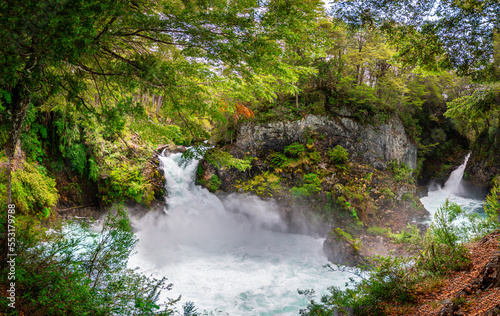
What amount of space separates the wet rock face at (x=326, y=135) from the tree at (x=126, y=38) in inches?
341

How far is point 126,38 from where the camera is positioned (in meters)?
3.75

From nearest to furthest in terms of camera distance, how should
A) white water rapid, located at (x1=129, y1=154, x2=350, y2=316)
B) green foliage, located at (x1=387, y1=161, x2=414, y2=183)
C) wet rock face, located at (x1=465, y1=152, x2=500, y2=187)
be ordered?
white water rapid, located at (x1=129, y1=154, x2=350, y2=316) → green foliage, located at (x1=387, y1=161, x2=414, y2=183) → wet rock face, located at (x1=465, y1=152, x2=500, y2=187)

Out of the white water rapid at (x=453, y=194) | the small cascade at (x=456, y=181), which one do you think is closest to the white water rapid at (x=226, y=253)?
the white water rapid at (x=453, y=194)

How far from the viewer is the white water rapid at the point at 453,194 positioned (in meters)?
14.8

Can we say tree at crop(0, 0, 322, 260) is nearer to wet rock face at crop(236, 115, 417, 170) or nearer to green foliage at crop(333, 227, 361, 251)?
green foliage at crop(333, 227, 361, 251)

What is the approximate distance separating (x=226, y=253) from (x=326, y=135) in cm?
783

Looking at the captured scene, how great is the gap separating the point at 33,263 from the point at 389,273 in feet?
18.6

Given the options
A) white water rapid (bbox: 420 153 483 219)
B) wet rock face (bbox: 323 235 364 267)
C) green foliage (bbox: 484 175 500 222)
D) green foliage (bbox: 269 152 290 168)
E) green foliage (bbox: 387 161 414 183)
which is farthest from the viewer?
white water rapid (bbox: 420 153 483 219)

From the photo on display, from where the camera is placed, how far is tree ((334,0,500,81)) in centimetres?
361

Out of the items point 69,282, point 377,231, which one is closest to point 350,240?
point 377,231

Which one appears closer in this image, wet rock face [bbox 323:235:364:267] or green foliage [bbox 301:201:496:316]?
green foliage [bbox 301:201:496:316]

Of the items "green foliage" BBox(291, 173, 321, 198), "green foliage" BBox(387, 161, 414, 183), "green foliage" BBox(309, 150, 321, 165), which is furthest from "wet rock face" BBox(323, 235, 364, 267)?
"green foliage" BBox(387, 161, 414, 183)

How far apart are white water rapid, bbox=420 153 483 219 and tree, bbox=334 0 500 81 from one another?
13.1 metres

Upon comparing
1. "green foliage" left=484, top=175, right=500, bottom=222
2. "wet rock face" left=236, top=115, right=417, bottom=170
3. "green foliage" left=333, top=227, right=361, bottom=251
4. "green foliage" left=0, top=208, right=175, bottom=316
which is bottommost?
"green foliage" left=333, top=227, right=361, bottom=251
